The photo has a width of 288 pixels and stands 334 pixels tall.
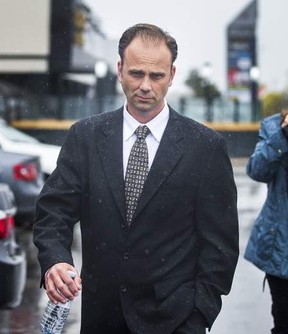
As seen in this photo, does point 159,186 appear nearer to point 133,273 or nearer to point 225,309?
point 133,273

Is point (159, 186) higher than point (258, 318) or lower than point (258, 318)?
higher

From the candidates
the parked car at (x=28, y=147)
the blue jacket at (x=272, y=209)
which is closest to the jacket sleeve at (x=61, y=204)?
the blue jacket at (x=272, y=209)

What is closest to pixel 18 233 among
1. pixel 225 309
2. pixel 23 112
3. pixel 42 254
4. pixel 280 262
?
pixel 225 309

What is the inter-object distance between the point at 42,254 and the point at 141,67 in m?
0.76

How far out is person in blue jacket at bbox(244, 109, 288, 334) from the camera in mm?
5918

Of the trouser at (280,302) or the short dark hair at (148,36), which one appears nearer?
the short dark hair at (148,36)

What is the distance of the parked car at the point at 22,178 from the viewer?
1288cm

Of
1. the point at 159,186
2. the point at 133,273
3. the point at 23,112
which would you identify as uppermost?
the point at 159,186

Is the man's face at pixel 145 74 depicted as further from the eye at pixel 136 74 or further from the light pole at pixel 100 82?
the light pole at pixel 100 82

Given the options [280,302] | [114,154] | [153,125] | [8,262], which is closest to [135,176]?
[114,154]

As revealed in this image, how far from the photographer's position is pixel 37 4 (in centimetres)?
4303

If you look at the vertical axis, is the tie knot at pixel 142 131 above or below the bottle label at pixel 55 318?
above

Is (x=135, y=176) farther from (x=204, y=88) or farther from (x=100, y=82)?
(x=204, y=88)

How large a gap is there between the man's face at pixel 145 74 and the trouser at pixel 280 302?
2.33 meters
